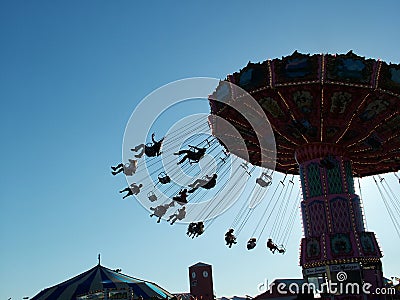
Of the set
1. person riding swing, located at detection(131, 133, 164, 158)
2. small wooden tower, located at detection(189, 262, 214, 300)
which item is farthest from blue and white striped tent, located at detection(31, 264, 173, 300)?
small wooden tower, located at detection(189, 262, 214, 300)

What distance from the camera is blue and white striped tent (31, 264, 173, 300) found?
20078 millimetres

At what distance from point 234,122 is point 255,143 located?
6.09ft

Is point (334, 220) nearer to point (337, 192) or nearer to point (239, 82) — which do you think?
point (337, 192)

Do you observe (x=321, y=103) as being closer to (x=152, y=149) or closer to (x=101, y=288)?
(x=152, y=149)

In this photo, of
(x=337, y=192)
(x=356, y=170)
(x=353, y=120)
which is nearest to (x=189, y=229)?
(x=337, y=192)

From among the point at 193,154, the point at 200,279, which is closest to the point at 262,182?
the point at 193,154

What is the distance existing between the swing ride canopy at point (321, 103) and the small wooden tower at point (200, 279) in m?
21.5

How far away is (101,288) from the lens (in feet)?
66.3

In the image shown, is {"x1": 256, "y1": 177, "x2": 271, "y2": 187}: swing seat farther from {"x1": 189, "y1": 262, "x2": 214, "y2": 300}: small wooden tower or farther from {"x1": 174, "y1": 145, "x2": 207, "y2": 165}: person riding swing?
{"x1": 189, "y1": 262, "x2": 214, "y2": 300}: small wooden tower

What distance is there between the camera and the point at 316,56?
16.2 metres

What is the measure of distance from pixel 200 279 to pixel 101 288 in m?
20.2

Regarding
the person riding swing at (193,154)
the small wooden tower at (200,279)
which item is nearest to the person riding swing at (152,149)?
the person riding swing at (193,154)

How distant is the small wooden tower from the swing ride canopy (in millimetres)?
21476

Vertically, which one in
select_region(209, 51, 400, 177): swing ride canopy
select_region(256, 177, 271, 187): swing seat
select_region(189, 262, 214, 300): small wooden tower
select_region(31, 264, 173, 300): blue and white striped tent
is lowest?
select_region(31, 264, 173, 300): blue and white striped tent
